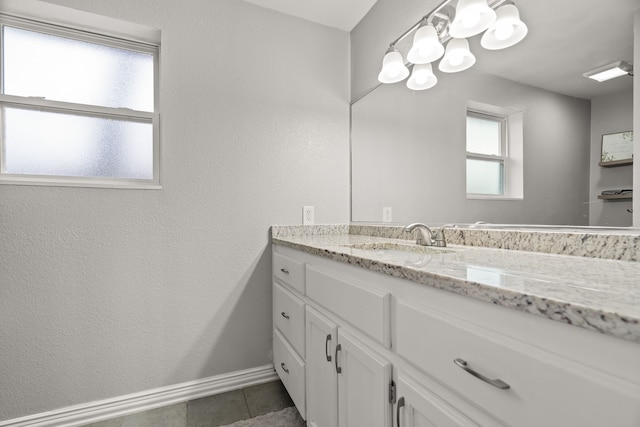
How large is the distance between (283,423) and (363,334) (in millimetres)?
868

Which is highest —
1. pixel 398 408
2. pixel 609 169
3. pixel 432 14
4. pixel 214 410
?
pixel 432 14

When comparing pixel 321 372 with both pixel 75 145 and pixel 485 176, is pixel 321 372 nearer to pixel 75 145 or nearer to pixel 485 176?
pixel 485 176

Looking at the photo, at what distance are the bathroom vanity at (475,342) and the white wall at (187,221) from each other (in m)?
0.76

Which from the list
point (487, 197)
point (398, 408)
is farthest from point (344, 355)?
point (487, 197)

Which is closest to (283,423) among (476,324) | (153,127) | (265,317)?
(265,317)

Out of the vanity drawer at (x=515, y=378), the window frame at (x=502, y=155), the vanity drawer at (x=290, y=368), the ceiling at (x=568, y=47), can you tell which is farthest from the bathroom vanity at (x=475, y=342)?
the ceiling at (x=568, y=47)

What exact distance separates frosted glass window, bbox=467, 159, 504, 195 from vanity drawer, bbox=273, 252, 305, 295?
840 millimetres

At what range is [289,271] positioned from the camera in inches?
58.7

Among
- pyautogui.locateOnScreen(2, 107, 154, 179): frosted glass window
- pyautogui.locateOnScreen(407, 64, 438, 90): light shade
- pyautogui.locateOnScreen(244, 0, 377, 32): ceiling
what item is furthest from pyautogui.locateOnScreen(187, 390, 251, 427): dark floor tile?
pyautogui.locateOnScreen(244, 0, 377, 32): ceiling

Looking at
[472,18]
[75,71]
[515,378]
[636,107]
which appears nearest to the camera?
[515,378]

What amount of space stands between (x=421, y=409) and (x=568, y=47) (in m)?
1.19

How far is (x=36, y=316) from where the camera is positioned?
1401mm

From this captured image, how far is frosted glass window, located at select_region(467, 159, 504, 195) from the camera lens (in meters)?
1.23

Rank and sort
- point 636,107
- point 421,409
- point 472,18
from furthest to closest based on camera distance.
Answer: point 472,18
point 636,107
point 421,409
